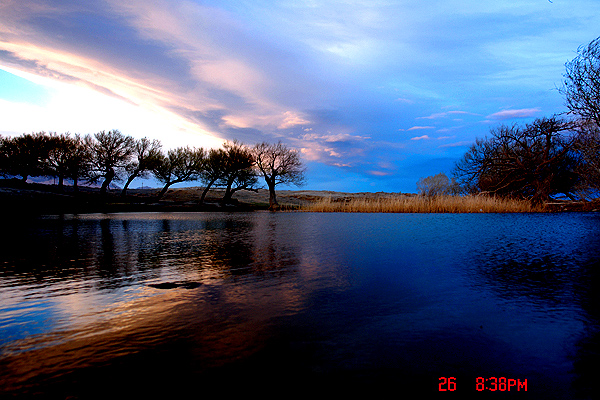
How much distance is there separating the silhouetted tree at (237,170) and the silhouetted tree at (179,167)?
9.40ft

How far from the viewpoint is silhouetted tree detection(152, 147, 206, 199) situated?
34625 millimetres

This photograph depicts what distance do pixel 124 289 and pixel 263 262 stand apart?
1975 millimetres

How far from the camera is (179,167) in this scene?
3503 centimetres

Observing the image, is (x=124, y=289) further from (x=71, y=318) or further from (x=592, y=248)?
(x=592, y=248)

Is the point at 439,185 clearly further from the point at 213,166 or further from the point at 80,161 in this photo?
the point at 80,161

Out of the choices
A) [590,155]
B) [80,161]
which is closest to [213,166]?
[80,161]

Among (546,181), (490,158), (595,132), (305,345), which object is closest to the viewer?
(305,345)

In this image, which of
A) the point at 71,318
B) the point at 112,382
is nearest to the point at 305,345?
the point at 112,382

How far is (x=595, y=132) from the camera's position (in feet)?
55.4

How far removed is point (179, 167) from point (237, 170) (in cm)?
644

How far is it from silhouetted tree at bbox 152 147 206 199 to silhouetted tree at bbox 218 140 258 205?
2.86 meters

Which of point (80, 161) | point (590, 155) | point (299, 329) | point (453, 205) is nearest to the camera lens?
point (299, 329)
